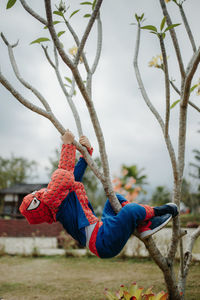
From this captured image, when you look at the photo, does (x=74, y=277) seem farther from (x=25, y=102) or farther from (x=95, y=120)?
(x=25, y=102)

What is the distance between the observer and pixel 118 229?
1926mm

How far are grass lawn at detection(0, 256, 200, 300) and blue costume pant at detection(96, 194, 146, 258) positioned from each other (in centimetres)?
194

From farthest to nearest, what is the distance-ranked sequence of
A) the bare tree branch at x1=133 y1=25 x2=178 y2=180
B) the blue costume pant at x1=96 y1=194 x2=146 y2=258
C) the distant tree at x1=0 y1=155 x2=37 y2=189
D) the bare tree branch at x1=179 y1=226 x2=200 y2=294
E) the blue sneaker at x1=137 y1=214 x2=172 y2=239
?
the distant tree at x1=0 y1=155 x2=37 y2=189 < the bare tree branch at x1=179 y1=226 x2=200 y2=294 < the bare tree branch at x1=133 y1=25 x2=178 y2=180 < the blue sneaker at x1=137 y1=214 x2=172 y2=239 < the blue costume pant at x1=96 y1=194 x2=146 y2=258

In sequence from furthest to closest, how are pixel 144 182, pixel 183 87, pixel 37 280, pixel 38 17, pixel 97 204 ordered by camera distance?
pixel 144 182
pixel 97 204
pixel 37 280
pixel 183 87
pixel 38 17

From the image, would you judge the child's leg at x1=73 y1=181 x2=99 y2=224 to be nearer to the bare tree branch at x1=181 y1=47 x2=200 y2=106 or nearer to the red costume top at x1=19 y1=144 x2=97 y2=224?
the red costume top at x1=19 y1=144 x2=97 y2=224

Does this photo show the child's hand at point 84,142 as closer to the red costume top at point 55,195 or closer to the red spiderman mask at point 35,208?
the red costume top at point 55,195

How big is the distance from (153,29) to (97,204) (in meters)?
13.0

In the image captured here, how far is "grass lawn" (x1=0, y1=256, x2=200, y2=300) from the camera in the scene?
3.83 m

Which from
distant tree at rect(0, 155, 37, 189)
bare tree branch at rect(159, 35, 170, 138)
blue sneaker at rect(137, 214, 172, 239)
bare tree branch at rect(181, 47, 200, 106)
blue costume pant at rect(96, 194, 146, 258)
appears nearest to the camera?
blue costume pant at rect(96, 194, 146, 258)

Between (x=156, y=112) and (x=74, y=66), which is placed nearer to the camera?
(x=74, y=66)

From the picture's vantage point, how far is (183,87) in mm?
2381

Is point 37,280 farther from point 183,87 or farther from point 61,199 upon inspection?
point 183,87

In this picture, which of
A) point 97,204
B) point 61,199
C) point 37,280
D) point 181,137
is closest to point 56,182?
point 61,199

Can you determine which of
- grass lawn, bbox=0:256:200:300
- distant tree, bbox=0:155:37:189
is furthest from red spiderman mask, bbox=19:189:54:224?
distant tree, bbox=0:155:37:189
